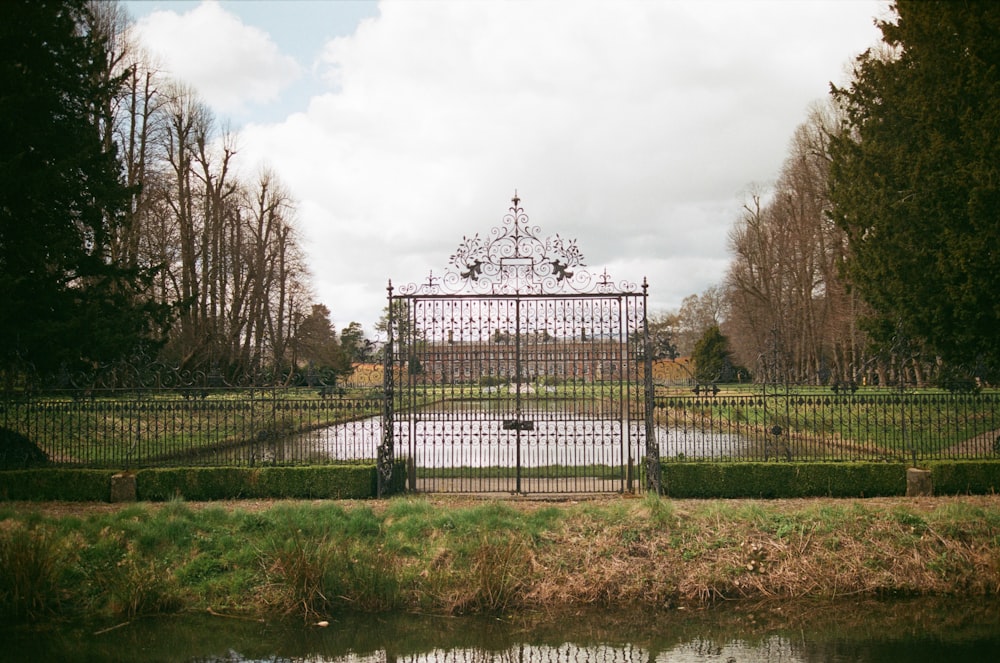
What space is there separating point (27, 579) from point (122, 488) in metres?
3.49

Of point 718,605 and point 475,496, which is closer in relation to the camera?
point 718,605

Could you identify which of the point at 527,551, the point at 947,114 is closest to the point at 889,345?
the point at 947,114

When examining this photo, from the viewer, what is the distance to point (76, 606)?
7230 mm

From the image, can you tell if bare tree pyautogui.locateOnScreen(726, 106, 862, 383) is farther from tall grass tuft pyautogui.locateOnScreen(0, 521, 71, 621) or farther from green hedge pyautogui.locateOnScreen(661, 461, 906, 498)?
tall grass tuft pyautogui.locateOnScreen(0, 521, 71, 621)

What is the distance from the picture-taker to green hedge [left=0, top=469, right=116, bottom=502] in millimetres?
10367

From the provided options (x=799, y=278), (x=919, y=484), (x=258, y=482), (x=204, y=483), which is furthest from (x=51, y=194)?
(x=799, y=278)

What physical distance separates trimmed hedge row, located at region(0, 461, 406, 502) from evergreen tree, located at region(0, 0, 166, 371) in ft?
6.41

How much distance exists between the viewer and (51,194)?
11.5 metres

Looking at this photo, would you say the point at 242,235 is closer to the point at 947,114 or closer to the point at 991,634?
the point at 947,114

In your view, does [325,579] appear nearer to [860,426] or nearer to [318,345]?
[860,426]

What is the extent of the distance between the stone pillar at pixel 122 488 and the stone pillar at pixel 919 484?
1097 cm

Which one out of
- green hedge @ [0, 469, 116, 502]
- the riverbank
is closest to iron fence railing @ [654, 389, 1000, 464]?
the riverbank

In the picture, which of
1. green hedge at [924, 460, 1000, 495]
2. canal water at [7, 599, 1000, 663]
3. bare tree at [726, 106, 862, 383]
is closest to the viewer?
canal water at [7, 599, 1000, 663]

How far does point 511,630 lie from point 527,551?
1063mm
